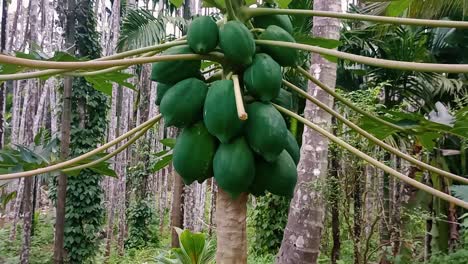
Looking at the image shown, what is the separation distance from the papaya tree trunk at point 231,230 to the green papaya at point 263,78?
0.21 meters

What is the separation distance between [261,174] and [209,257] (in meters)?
3.91

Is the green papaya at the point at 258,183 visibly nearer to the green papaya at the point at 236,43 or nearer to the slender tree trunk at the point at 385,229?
the green papaya at the point at 236,43

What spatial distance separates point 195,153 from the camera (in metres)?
0.94

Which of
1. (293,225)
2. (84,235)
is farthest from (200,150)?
(84,235)

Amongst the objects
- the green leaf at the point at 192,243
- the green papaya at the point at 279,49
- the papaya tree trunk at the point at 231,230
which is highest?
the green papaya at the point at 279,49

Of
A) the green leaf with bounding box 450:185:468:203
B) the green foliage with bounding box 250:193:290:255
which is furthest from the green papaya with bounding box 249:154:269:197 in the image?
the green foliage with bounding box 250:193:290:255

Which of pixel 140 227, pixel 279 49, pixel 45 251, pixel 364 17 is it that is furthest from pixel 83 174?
pixel 364 17

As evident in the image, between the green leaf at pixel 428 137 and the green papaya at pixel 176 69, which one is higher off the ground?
the green papaya at pixel 176 69

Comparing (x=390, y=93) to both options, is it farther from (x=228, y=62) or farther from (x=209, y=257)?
(x=228, y=62)

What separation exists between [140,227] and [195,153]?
36.3 ft

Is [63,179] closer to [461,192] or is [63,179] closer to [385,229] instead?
[385,229]

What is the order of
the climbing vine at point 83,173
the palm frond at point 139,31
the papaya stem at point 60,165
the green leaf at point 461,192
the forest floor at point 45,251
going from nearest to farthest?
the papaya stem at point 60,165, the green leaf at point 461,192, the climbing vine at point 83,173, the forest floor at point 45,251, the palm frond at point 139,31

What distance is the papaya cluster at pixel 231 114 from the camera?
893 mm

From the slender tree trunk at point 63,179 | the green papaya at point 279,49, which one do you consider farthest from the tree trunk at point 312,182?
the slender tree trunk at point 63,179
